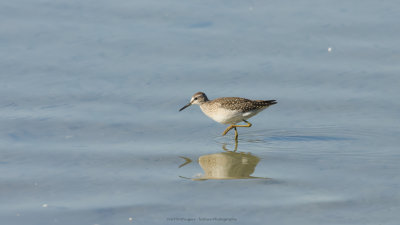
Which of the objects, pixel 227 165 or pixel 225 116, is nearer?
pixel 227 165

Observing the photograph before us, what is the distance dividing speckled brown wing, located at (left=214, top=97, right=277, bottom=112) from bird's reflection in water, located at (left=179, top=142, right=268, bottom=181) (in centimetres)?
73

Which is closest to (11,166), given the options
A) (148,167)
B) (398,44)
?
(148,167)

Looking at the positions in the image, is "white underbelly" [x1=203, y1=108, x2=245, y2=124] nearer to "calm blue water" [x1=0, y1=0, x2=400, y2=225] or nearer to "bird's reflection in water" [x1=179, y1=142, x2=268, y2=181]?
"calm blue water" [x1=0, y1=0, x2=400, y2=225]

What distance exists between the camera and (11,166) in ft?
32.8

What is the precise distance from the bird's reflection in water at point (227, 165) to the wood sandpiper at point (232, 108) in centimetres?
66

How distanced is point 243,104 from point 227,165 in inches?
55.2

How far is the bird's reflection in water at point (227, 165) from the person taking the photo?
32.1 feet

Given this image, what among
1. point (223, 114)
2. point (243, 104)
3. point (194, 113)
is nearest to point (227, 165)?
point (223, 114)

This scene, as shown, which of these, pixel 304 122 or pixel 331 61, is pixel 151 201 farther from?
pixel 331 61

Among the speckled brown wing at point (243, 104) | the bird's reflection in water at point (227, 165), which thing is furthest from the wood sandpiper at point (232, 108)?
the bird's reflection in water at point (227, 165)

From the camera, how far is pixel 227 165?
10.3m

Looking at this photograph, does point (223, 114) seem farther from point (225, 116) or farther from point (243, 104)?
point (243, 104)

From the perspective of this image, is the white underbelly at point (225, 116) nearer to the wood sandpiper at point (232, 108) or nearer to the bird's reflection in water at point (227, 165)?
the wood sandpiper at point (232, 108)

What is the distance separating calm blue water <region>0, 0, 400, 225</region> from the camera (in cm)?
888
